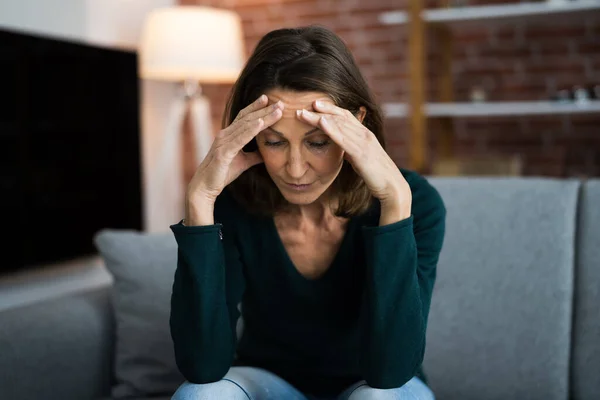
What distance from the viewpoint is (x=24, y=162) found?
2732mm

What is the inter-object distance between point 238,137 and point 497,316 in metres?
0.71

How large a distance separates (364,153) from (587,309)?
66 cm

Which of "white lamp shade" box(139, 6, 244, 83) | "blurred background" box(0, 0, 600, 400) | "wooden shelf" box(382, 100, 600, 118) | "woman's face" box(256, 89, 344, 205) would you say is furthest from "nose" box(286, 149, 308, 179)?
"white lamp shade" box(139, 6, 244, 83)

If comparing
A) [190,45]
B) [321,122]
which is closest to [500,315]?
[321,122]

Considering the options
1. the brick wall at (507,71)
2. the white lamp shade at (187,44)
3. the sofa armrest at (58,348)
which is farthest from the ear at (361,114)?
the white lamp shade at (187,44)

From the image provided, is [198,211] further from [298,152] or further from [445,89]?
[445,89]

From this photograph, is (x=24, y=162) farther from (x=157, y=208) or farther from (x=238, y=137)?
(x=238, y=137)

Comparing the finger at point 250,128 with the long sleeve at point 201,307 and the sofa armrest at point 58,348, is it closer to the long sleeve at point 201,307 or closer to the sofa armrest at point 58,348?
the long sleeve at point 201,307

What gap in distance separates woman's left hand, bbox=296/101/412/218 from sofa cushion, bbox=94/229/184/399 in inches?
26.2

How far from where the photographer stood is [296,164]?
1182 millimetres

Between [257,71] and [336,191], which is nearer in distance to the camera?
[257,71]

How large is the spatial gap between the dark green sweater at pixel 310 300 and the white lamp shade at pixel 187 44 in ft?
6.23

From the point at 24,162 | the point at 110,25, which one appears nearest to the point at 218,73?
the point at 110,25

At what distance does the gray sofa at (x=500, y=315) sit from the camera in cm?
151
